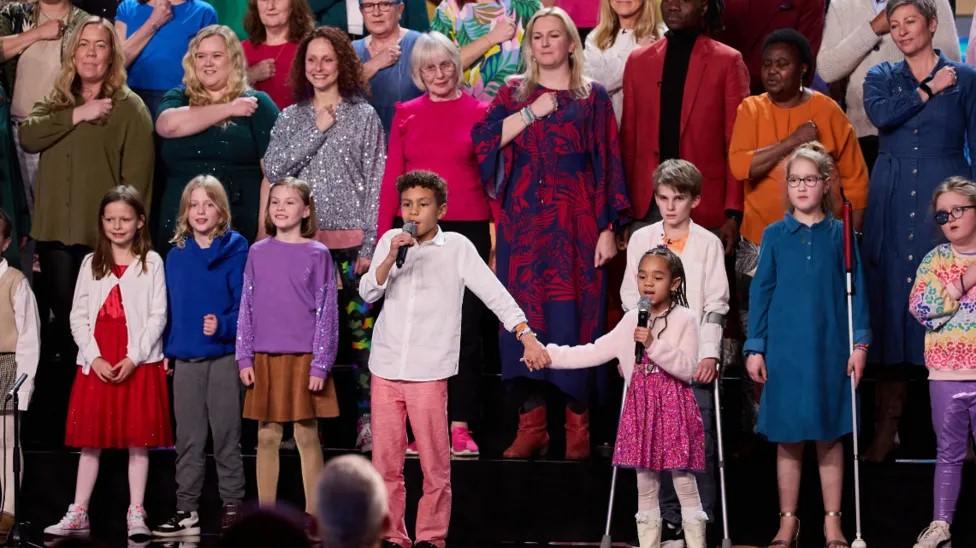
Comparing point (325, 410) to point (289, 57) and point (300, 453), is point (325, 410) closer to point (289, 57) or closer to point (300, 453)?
point (300, 453)

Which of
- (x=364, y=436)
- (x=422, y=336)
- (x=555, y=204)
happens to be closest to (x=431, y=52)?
(x=555, y=204)

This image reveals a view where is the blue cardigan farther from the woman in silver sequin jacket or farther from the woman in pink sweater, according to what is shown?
the woman in pink sweater

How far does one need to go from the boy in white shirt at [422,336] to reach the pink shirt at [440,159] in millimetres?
510

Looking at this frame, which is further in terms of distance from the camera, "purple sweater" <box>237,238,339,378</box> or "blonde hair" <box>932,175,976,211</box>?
"purple sweater" <box>237,238,339,378</box>

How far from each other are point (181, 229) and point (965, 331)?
293 cm

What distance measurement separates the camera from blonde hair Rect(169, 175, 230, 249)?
6289 mm

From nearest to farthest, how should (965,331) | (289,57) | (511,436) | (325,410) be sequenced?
(965,331) < (325,410) < (511,436) < (289,57)

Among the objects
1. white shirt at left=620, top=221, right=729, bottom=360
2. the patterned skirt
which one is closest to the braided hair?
white shirt at left=620, top=221, right=729, bottom=360

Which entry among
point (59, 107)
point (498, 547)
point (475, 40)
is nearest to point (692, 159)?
point (475, 40)

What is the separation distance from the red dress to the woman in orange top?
7.50 ft

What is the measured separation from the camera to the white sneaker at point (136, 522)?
241 inches

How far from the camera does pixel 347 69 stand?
657cm

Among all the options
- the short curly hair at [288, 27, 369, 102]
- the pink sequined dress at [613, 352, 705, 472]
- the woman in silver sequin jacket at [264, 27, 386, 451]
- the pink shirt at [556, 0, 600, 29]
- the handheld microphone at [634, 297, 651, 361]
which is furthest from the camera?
the pink shirt at [556, 0, 600, 29]

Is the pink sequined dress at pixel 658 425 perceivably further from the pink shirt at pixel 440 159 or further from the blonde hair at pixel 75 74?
the blonde hair at pixel 75 74
